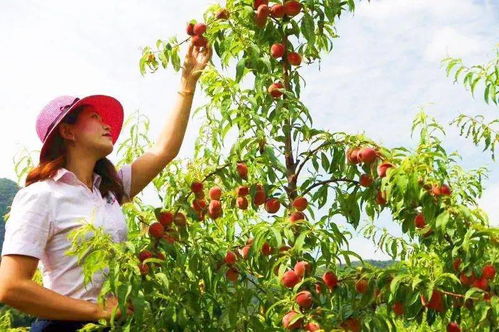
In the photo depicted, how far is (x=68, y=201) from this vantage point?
267 centimetres

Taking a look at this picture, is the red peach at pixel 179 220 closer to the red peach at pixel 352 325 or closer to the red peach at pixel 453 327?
the red peach at pixel 352 325

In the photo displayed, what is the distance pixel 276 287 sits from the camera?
11.0ft

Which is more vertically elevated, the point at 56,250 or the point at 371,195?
the point at 371,195

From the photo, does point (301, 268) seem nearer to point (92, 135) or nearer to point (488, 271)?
point (488, 271)

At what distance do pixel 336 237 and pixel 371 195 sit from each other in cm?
40

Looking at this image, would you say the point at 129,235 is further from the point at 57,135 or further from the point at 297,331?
the point at 297,331

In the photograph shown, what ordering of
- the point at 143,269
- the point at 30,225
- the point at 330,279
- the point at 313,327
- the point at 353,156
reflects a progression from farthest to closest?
the point at 353,156, the point at 330,279, the point at 313,327, the point at 30,225, the point at 143,269

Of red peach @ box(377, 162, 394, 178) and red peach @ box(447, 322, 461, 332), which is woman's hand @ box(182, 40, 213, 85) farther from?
red peach @ box(447, 322, 461, 332)

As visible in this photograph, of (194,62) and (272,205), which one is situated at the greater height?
(194,62)

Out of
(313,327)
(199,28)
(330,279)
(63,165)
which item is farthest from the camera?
(199,28)

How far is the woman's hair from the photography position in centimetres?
275

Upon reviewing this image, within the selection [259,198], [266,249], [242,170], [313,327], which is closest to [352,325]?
[313,327]

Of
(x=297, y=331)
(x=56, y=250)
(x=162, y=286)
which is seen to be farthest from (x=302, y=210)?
(x=56, y=250)

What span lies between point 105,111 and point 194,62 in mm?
475
